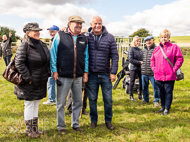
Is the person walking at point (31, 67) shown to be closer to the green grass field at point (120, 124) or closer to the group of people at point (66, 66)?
the group of people at point (66, 66)

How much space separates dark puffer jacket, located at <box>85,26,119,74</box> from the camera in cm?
357

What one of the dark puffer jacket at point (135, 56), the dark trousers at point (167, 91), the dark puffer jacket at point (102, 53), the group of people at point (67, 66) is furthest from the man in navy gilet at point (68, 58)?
the dark puffer jacket at point (135, 56)

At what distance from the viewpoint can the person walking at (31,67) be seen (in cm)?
303

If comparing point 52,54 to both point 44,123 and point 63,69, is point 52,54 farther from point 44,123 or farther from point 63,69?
point 44,123

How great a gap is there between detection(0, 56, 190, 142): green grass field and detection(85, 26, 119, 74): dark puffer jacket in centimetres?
135

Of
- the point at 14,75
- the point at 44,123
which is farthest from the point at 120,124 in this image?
the point at 14,75

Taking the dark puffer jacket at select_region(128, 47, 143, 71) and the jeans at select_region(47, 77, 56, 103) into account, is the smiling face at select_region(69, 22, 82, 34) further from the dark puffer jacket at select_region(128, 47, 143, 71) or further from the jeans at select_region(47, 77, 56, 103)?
the dark puffer jacket at select_region(128, 47, 143, 71)

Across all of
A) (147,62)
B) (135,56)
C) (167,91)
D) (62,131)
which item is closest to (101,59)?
(62,131)

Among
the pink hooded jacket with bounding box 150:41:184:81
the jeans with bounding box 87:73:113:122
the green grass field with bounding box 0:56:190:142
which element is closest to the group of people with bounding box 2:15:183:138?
the jeans with bounding box 87:73:113:122

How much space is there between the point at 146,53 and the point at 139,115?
1955mm

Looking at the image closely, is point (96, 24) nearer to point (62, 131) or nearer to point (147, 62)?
point (62, 131)

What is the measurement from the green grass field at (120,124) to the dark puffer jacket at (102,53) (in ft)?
4.43

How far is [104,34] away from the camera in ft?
11.9

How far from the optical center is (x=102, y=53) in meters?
3.57
